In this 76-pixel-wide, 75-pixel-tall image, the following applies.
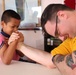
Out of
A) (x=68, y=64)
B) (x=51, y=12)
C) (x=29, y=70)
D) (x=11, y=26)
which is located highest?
(x=51, y=12)

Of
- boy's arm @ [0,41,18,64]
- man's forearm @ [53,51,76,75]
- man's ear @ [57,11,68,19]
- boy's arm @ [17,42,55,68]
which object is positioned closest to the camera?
man's forearm @ [53,51,76,75]

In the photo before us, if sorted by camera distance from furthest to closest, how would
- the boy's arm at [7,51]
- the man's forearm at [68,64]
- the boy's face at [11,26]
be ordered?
1. the boy's face at [11,26]
2. the boy's arm at [7,51]
3. the man's forearm at [68,64]

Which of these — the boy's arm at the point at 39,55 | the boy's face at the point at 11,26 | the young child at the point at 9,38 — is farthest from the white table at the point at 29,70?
the boy's face at the point at 11,26

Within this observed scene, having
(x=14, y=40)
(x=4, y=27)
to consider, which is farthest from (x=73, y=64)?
(x=4, y=27)

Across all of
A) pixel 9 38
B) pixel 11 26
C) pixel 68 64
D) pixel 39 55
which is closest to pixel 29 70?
pixel 39 55

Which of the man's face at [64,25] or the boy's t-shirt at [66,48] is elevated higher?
the man's face at [64,25]

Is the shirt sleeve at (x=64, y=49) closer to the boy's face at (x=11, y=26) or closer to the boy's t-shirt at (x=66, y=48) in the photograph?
the boy's t-shirt at (x=66, y=48)

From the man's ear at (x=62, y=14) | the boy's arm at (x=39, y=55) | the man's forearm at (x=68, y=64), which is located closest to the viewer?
the man's forearm at (x=68, y=64)

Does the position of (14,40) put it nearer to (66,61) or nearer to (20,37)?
(20,37)

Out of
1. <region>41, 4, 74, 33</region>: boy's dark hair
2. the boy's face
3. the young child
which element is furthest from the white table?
the boy's face

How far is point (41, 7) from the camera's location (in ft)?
8.53

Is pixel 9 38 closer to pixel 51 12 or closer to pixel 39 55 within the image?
pixel 39 55

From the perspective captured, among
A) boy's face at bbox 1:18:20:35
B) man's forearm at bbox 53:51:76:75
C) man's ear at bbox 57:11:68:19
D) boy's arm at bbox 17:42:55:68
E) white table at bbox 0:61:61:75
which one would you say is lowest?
white table at bbox 0:61:61:75

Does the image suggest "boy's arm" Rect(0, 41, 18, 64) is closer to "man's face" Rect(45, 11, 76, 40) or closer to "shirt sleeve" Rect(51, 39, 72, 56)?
"shirt sleeve" Rect(51, 39, 72, 56)
